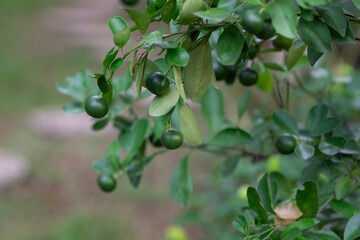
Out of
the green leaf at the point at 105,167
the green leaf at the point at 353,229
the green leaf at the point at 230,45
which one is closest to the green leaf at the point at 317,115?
the green leaf at the point at 353,229

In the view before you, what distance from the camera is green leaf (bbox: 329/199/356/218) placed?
0.71 meters

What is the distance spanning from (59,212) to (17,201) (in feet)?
1.12

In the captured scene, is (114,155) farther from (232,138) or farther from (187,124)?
(187,124)

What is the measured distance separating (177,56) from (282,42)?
317 mm

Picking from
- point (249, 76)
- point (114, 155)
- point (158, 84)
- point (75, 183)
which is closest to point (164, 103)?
point (158, 84)

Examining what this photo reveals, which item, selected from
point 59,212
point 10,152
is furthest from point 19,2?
point 59,212

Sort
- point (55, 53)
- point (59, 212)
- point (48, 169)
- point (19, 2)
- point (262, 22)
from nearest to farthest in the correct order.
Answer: point (262, 22) → point (59, 212) → point (48, 169) → point (55, 53) → point (19, 2)

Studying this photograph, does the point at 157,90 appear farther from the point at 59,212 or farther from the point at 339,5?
the point at 59,212

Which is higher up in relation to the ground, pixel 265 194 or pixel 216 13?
pixel 216 13

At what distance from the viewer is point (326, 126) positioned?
76cm

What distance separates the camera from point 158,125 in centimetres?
94

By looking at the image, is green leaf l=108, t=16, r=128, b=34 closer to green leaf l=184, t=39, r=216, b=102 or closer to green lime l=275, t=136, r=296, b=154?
green leaf l=184, t=39, r=216, b=102

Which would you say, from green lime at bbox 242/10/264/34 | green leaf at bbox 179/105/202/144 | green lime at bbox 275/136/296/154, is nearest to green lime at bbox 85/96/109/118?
green leaf at bbox 179/105/202/144

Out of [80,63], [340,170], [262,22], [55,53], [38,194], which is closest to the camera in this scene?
[262,22]
